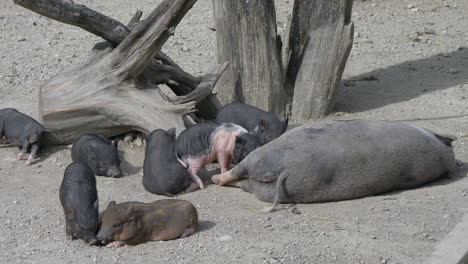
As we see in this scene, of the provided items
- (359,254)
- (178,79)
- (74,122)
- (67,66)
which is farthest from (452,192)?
(67,66)

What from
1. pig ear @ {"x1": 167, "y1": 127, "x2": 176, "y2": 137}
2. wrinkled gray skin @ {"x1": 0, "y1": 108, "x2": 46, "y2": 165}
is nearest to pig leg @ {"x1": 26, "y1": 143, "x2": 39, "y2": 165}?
wrinkled gray skin @ {"x1": 0, "y1": 108, "x2": 46, "y2": 165}

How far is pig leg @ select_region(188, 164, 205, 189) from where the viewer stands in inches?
280

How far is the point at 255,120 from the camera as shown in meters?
7.92

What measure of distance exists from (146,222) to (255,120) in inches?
91.0

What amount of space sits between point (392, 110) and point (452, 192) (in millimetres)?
2316

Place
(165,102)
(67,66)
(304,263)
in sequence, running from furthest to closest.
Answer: (67,66)
(165,102)
(304,263)

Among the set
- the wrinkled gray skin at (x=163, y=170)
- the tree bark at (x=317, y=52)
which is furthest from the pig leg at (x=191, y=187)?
the tree bark at (x=317, y=52)

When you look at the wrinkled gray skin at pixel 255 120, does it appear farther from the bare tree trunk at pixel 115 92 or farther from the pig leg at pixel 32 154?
the pig leg at pixel 32 154

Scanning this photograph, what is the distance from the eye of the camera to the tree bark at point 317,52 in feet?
28.6

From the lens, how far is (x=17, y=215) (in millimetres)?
6465

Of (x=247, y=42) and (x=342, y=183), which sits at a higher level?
(x=247, y=42)

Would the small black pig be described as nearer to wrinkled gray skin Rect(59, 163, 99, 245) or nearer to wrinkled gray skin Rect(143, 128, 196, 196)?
wrinkled gray skin Rect(143, 128, 196, 196)

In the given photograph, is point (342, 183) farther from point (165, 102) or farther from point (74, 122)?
point (74, 122)

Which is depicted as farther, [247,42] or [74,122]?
[247,42]
